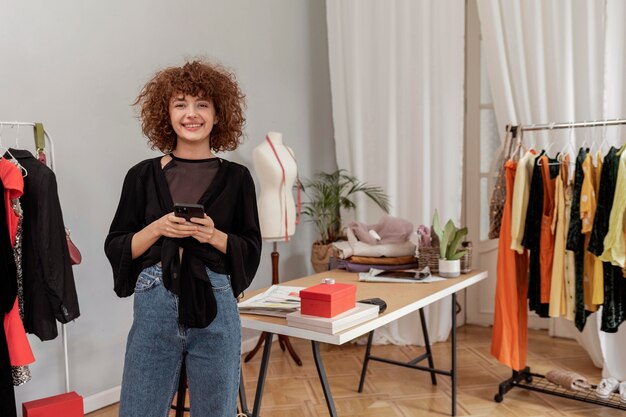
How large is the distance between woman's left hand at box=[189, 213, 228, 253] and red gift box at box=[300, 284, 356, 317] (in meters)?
0.54

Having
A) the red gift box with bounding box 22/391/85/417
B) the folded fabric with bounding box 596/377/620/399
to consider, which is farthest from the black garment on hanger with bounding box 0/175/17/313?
the folded fabric with bounding box 596/377/620/399

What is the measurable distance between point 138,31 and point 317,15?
68.2 inches

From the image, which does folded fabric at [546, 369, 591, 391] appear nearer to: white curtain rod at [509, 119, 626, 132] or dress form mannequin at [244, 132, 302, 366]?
white curtain rod at [509, 119, 626, 132]

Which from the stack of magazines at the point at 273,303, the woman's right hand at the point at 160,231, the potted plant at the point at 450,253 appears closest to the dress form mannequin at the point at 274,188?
the potted plant at the point at 450,253

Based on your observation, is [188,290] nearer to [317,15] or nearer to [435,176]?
[435,176]

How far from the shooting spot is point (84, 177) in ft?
10.5

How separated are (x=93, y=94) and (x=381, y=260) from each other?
5.56 ft

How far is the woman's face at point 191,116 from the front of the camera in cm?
169

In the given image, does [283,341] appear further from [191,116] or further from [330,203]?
[191,116]

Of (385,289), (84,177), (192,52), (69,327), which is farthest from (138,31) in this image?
(385,289)

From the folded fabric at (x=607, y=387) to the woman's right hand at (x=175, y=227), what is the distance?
8.15ft

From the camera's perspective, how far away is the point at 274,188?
3.81 metres

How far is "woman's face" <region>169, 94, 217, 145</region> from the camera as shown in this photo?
5.55 ft

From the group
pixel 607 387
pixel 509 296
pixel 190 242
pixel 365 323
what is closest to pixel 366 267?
pixel 509 296
